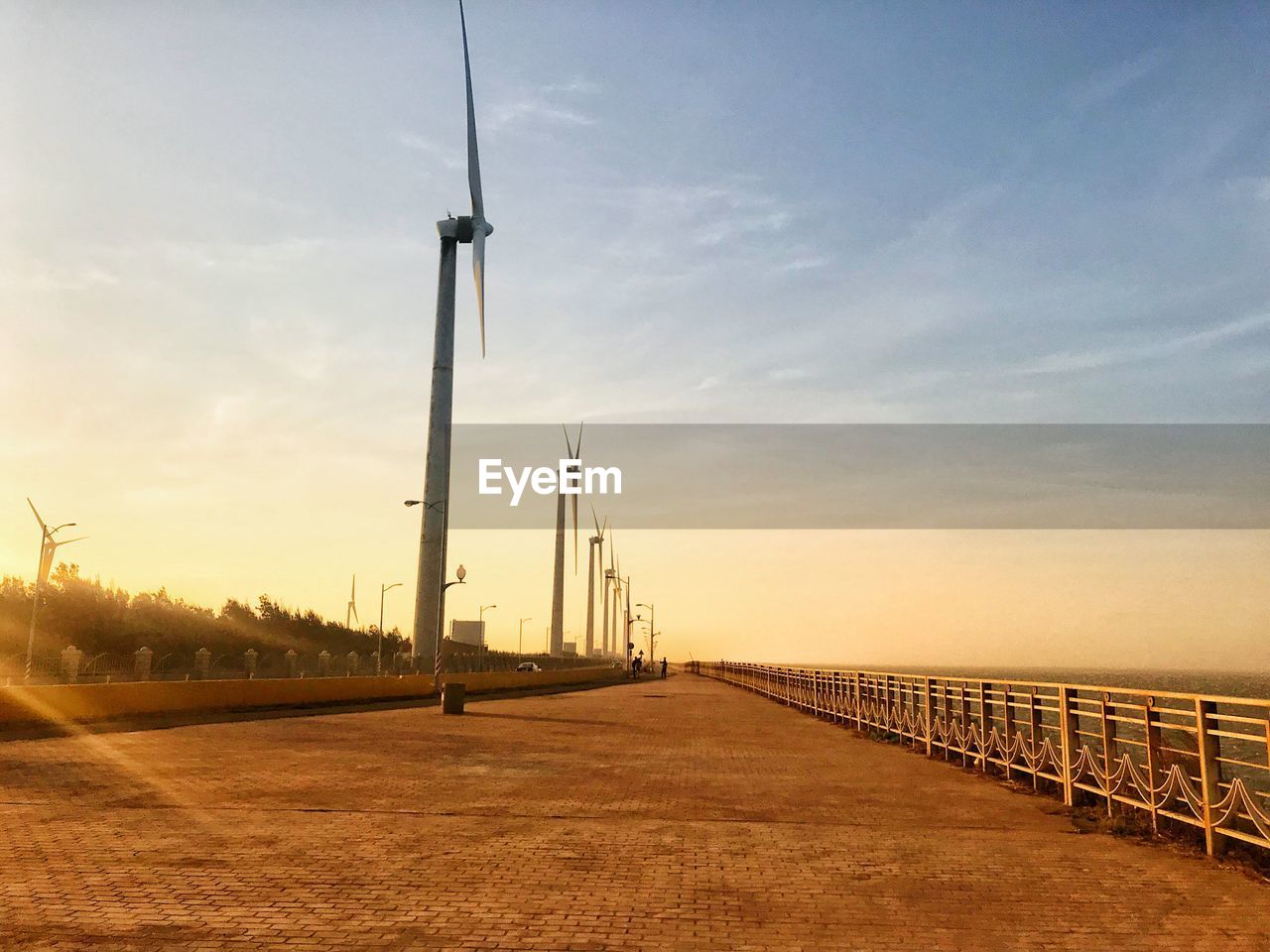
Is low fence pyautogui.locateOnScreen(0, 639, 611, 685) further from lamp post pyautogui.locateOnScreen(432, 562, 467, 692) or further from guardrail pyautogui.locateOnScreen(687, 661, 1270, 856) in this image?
guardrail pyautogui.locateOnScreen(687, 661, 1270, 856)

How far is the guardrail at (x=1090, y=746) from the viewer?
949 centimetres

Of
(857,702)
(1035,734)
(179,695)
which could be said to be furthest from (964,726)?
(179,695)

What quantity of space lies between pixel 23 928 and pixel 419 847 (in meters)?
3.51

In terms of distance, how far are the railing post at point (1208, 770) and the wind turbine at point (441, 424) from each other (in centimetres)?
4520

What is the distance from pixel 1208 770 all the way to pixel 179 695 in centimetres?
2590

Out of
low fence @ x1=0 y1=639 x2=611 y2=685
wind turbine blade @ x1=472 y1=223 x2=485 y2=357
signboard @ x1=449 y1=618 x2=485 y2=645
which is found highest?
Answer: wind turbine blade @ x1=472 y1=223 x2=485 y2=357

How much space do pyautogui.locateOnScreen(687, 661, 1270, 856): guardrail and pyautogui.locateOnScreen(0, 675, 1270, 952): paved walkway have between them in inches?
26.7

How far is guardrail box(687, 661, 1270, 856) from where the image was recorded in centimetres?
949

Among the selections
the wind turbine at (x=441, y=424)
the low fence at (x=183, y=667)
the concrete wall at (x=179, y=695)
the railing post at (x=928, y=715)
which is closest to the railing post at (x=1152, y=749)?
the railing post at (x=928, y=715)

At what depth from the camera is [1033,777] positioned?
1425 centimetres

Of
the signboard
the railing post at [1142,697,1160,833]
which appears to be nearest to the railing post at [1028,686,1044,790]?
the railing post at [1142,697,1160,833]

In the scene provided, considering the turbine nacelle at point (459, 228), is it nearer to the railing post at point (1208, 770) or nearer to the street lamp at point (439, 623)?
the street lamp at point (439, 623)

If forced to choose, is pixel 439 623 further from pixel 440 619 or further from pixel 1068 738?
pixel 1068 738

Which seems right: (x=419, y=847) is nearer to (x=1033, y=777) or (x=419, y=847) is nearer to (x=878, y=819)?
(x=878, y=819)
